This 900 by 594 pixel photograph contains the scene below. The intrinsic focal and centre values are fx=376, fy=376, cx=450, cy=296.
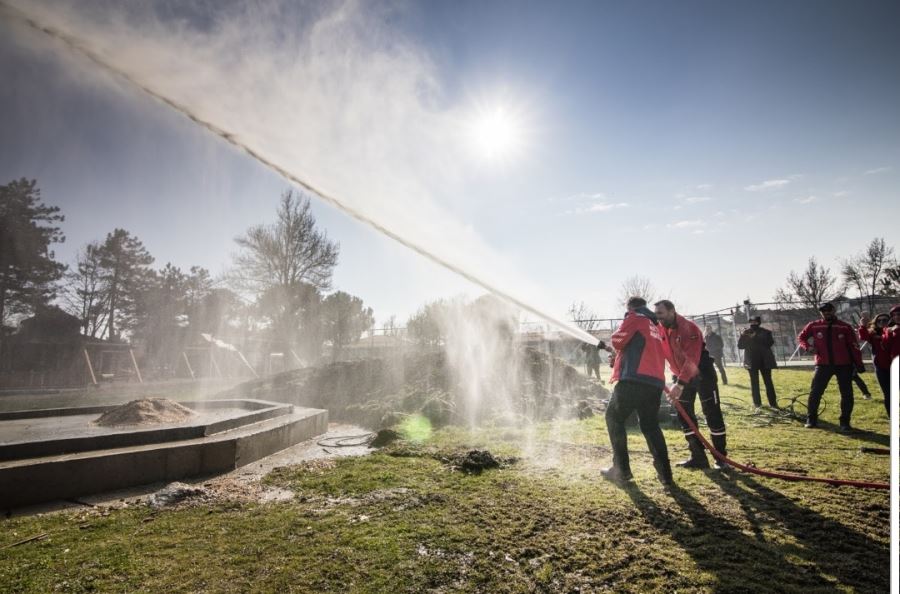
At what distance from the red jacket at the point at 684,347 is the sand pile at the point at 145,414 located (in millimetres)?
9141

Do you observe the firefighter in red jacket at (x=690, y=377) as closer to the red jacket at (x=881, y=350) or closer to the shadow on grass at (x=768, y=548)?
the shadow on grass at (x=768, y=548)

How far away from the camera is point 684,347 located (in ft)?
18.7

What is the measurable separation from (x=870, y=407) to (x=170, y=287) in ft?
186

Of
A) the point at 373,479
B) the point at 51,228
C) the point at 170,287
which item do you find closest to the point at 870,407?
the point at 373,479

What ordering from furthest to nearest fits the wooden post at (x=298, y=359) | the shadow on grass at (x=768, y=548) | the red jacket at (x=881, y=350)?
the wooden post at (x=298, y=359)
the red jacket at (x=881, y=350)
the shadow on grass at (x=768, y=548)

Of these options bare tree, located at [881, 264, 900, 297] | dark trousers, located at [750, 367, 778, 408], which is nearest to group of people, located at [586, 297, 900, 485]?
dark trousers, located at [750, 367, 778, 408]

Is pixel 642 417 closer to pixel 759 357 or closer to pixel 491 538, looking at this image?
pixel 491 538

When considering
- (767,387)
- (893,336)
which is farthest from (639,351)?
(767,387)

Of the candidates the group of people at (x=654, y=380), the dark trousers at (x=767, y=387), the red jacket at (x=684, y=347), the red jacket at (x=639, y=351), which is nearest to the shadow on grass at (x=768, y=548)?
the group of people at (x=654, y=380)

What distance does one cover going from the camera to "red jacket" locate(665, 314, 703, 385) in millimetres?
5602

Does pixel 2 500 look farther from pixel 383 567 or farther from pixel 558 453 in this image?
pixel 558 453

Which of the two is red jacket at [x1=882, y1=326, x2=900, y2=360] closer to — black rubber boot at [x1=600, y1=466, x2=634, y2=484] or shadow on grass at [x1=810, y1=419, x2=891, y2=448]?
shadow on grass at [x1=810, y1=419, x2=891, y2=448]

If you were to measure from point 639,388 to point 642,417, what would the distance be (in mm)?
382

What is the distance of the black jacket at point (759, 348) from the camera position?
32.7 ft
